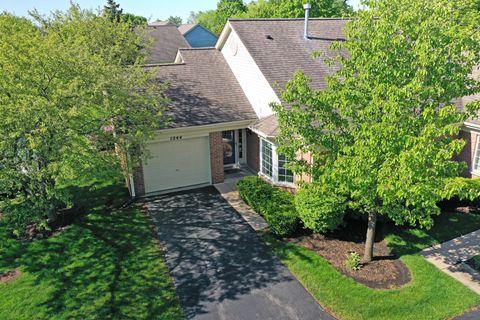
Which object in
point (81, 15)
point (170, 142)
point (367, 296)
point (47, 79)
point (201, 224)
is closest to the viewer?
point (367, 296)

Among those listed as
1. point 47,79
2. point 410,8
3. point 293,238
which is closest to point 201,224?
point 293,238

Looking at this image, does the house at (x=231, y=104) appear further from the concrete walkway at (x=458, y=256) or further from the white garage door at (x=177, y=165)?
the concrete walkway at (x=458, y=256)

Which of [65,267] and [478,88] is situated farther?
[65,267]

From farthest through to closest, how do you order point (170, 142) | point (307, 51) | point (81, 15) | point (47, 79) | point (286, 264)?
point (81, 15) < point (307, 51) < point (170, 142) < point (47, 79) < point (286, 264)

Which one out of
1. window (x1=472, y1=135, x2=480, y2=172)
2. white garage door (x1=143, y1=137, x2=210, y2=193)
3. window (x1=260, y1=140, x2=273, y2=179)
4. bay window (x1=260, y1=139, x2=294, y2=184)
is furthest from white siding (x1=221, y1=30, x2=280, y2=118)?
window (x1=472, y1=135, x2=480, y2=172)

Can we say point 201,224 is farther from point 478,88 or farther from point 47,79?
point 478,88

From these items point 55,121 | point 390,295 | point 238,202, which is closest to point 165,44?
point 238,202

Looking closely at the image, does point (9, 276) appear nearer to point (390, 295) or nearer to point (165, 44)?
point (390, 295)

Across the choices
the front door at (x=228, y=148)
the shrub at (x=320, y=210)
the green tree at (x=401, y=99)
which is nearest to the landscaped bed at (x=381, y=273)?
the shrub at (x=320, y=210)
